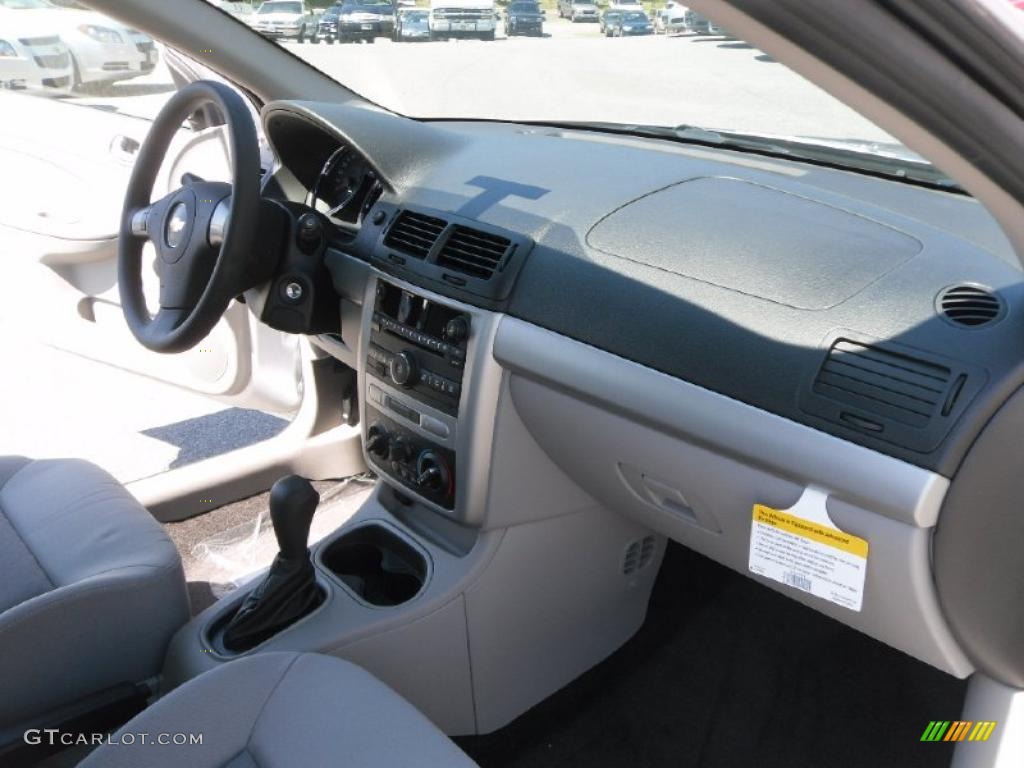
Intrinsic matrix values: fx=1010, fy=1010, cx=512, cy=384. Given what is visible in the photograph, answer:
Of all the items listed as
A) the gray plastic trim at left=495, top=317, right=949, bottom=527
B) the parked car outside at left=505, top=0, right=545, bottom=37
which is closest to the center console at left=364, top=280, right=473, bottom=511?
the gray plastic trim at left=495, top=317, right=949, bottom=527

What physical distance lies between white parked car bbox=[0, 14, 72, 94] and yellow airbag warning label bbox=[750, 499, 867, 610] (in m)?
2.53

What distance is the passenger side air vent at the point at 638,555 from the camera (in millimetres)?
2043

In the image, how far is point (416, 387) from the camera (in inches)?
68.9

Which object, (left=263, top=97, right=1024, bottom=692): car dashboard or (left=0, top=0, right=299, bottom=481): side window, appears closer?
(left=263, top=97, right=1024, bottom=692): car dashboard

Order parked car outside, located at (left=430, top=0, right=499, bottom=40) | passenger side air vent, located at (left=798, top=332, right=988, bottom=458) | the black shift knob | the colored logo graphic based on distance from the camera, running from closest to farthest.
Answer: passenger side air vent, located at (left=798, top=332, right=988, bottom=458), the colored logo graphic, the black shift knob, parked car outside, located at (left=430, top=0, right=499, bottom=40)

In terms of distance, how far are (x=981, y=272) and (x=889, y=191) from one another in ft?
1.33

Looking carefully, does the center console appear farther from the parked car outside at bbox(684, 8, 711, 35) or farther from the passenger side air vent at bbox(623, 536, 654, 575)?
the parked car outside at bbox(684, 8, 711, 35)

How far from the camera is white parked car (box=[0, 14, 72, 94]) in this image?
2918 mm

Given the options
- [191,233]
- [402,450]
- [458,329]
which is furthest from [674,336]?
[191,233]

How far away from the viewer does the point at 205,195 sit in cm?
178

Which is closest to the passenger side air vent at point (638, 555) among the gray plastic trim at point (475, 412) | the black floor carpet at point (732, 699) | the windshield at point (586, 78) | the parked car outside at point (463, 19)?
the black floor carpet at point (732, 699)

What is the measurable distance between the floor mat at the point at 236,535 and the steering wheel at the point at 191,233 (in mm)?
732

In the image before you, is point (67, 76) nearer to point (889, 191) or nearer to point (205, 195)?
point (205, 195)

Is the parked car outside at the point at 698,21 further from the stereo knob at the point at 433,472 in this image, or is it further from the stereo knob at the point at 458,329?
the stereo knob at the point at 433,472
